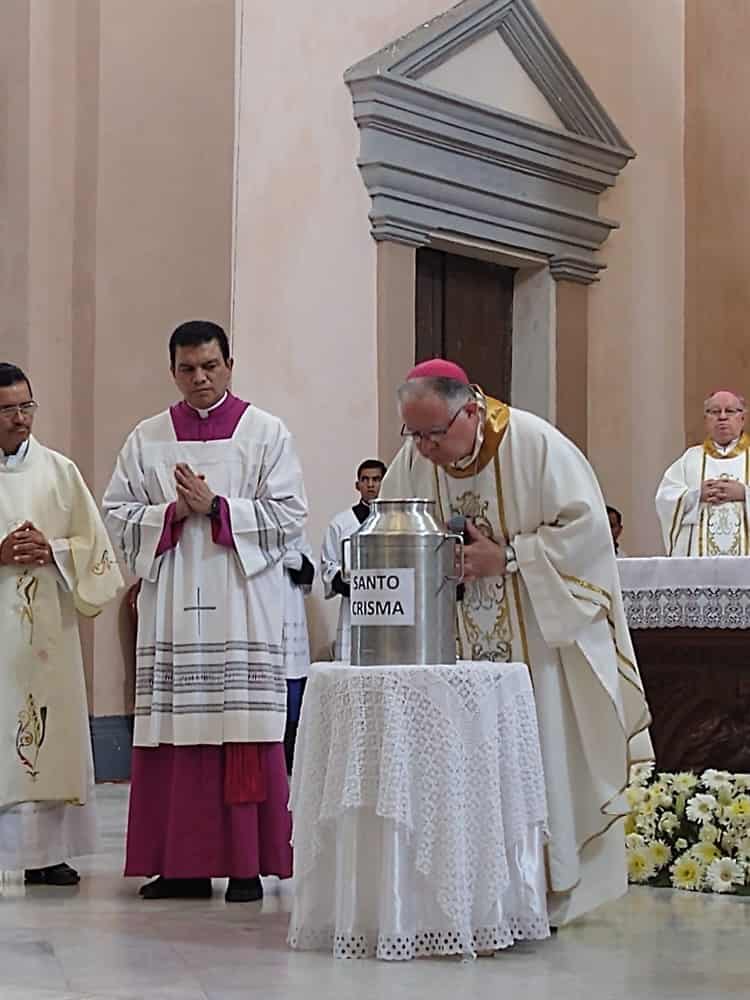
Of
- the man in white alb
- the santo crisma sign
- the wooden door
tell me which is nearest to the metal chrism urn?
the santo crisma sign

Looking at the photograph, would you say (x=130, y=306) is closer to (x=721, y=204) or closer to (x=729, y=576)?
(x=729, y=576)

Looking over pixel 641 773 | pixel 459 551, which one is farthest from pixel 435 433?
pixel 641 773

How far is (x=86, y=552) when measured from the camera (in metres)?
6.77

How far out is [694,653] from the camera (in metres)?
7.18

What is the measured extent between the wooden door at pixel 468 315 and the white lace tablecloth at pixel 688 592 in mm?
4564

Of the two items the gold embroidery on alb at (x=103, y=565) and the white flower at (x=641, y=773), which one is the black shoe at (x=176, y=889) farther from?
the white flower at (x=641, y=773)

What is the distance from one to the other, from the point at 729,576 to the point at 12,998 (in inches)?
133

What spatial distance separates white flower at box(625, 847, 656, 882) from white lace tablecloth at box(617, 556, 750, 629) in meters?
0.85

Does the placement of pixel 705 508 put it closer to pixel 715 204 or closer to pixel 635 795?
pixel 635 795

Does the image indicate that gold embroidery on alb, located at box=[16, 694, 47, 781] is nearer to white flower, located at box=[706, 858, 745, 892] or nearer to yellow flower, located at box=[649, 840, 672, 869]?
yellow flower, located at box=[649, 840, 672, 869]

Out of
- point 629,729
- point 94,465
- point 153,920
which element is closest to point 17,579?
point 153,920

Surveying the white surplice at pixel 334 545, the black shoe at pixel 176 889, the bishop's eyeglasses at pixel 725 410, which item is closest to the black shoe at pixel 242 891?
the black shoe at pixel 176 889

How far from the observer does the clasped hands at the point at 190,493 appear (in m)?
6.27

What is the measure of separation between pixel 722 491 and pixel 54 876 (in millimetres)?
3937
